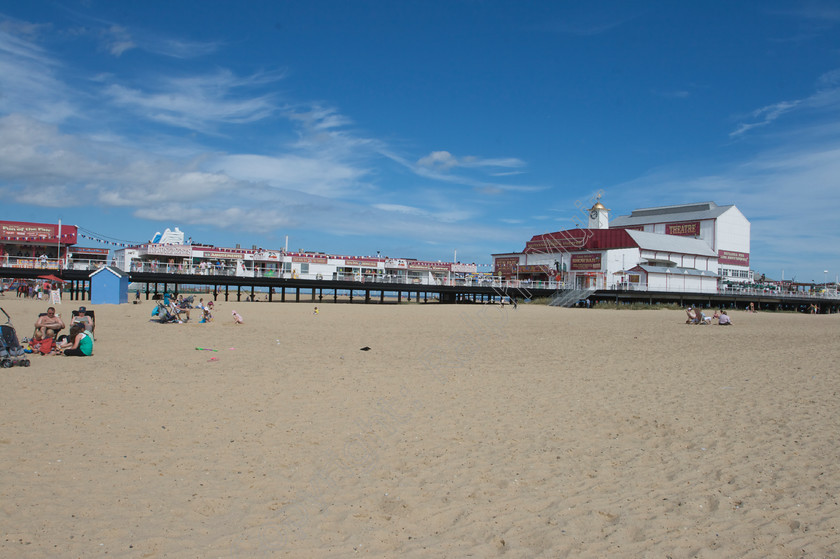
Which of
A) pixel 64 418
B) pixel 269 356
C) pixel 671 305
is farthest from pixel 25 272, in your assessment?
pixel 671 305

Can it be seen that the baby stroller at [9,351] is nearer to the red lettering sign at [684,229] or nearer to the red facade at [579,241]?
the red facade at [579,241]

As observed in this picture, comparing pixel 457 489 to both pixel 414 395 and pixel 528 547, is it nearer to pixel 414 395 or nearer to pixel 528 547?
pixel 528 547

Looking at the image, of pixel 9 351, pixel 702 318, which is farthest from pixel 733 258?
pixel 9 351

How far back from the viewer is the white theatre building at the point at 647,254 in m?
43.9

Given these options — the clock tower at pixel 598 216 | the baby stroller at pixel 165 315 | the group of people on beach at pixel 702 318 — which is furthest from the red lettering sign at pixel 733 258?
the baby stroller at pixel 165 315

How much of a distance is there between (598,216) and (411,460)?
4985 centimetres

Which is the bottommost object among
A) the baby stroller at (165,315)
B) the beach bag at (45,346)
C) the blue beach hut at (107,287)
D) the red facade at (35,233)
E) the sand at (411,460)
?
the sand at (411,460)

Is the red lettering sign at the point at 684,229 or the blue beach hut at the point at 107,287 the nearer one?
the blue beach hut at the point at 107,287

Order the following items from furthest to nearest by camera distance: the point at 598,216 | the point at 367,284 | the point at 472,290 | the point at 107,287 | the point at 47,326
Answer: the point at 598,216 → the point at 472,290 → the point at 367,284 → the point at 107,287 → the point at 47,326

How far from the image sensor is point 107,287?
92.4ft

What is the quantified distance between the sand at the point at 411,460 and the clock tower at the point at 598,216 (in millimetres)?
42734

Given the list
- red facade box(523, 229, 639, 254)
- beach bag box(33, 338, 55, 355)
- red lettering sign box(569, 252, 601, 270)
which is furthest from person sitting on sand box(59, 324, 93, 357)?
red facade box(523, 229, 639, 254)

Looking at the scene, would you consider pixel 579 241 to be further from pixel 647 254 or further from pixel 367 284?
pixel 367 284

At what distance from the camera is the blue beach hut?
2795cm
